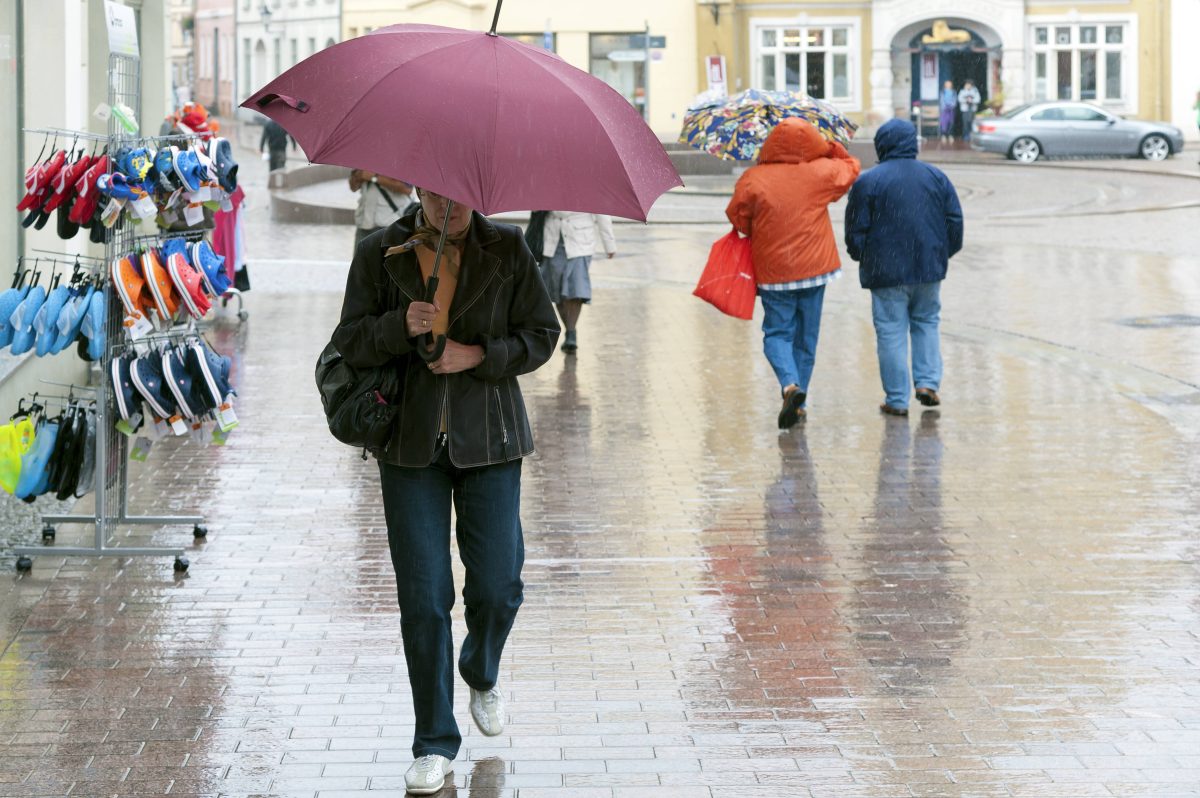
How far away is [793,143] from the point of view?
10.6m

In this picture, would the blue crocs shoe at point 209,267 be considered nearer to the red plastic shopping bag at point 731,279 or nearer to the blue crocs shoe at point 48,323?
the blue crocs shoe at point 48,323

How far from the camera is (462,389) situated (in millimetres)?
5035

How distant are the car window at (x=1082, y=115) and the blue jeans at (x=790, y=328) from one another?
31823mm

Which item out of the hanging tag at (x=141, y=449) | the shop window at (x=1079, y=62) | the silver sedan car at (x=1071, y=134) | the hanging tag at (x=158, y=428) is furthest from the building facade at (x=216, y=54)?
the hanging tag at (x=158, y=428)

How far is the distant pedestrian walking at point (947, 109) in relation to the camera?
4956cm

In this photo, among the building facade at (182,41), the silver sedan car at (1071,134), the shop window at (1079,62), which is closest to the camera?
the silver sedan car at (1071,134)

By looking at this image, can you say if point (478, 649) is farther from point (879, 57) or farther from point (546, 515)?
point (879, 57)

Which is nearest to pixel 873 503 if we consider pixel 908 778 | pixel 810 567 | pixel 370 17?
pixel 810 567

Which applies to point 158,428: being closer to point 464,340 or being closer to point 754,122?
point 464,340

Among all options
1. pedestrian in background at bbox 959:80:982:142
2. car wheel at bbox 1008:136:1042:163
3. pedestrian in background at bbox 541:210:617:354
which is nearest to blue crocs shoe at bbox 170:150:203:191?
pedestrian in background at bbox 541:210:617:354

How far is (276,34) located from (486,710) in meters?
58.6

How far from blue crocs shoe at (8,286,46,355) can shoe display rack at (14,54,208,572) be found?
11.3 inches

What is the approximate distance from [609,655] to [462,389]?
5.28 ft

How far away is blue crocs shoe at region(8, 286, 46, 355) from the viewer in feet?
24.0
